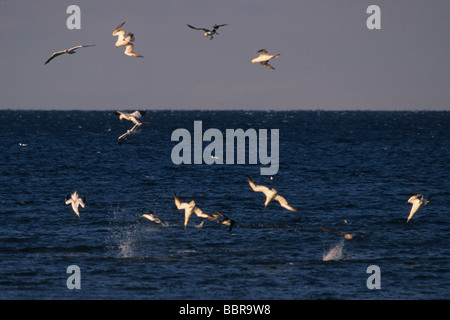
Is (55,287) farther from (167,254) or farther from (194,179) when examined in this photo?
(194,179)

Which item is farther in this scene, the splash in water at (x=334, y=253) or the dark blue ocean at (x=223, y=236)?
the splash in water at (x=334, y=253)

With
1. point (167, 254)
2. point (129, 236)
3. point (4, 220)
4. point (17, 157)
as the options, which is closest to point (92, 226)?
point (129, 236)

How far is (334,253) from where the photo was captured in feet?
109

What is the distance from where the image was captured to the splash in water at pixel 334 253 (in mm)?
32375

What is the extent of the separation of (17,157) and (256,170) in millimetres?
34736

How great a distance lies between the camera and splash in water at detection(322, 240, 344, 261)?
3238cm

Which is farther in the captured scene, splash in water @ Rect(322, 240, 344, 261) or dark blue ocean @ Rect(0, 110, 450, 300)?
splash in water @ Rect(322, 240, 344, 261)
